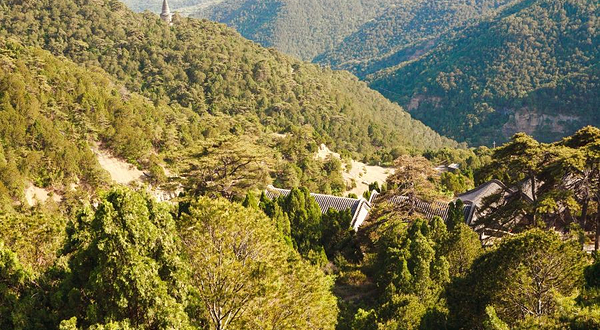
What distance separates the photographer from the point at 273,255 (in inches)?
440

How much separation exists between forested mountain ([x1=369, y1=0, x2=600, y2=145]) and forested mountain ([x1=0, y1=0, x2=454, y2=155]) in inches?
1381

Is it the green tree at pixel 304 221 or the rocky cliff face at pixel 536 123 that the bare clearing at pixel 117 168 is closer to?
the green tree at pixel 304 221

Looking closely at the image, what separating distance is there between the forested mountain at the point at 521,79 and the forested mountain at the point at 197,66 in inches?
1381

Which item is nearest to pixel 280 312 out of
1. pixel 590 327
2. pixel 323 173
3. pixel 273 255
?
pixel 273 255

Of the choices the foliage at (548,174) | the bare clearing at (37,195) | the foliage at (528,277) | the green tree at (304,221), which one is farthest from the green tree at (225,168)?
the foliage at (528,277)

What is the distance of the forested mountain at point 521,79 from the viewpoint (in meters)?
102

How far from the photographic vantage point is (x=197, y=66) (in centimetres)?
6894

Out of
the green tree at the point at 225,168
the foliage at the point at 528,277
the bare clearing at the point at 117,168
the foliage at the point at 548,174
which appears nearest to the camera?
the foliage at the point at 528,277

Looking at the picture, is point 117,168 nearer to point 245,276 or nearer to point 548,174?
point 548,174

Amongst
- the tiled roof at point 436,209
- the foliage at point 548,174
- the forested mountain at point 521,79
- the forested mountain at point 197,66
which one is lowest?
the tiled roof at point 436,209

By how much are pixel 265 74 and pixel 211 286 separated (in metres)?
67.0

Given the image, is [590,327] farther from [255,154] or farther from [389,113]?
[389,113]

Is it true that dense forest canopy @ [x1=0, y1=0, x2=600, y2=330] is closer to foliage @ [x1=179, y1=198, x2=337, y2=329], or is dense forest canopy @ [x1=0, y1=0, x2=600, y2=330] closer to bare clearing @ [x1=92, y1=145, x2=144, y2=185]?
foliage @ [x1=179, y1=198, x2=337, y2=329]

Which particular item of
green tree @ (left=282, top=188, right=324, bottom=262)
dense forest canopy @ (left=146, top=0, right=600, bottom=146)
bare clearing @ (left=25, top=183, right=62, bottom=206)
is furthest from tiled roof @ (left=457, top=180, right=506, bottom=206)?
dense forest canopy @ (left=146, top=0, right=600, bottom=146)
